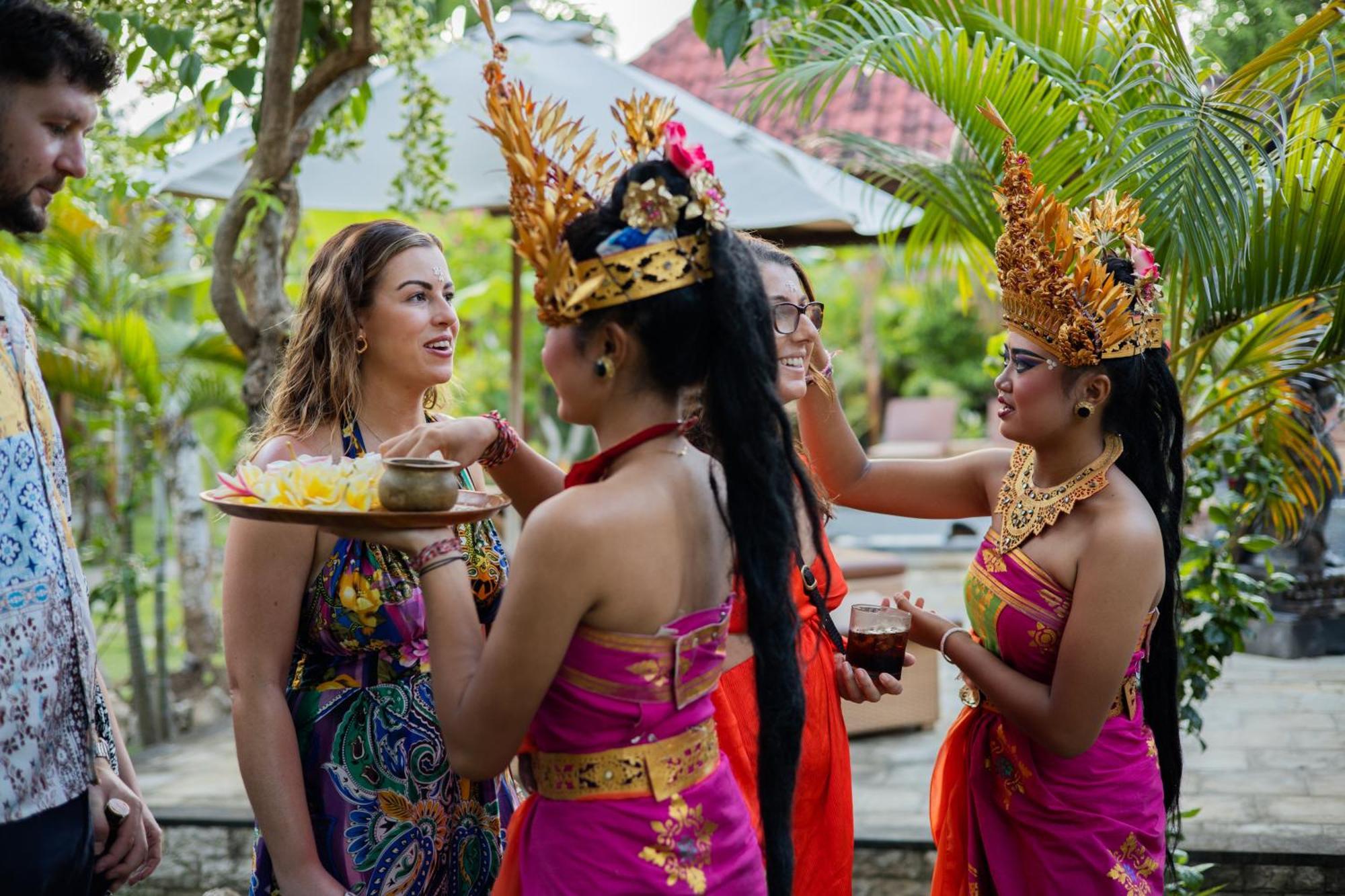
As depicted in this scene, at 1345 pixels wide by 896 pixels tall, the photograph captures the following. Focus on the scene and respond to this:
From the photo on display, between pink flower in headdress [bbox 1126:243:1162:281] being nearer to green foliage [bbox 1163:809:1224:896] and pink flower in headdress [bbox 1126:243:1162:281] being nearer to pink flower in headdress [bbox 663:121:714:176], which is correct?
pink flower in headdress [bbox 663:121:714:176]

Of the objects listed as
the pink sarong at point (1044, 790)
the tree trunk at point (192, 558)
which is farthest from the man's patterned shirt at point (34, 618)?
the tree trunk at point (192, 558)

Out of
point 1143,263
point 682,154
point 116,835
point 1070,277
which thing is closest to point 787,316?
point 1070,277

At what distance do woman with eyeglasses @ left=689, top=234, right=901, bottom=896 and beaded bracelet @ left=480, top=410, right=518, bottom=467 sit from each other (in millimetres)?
425

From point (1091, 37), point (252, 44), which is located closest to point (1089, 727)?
point (1091, 37)

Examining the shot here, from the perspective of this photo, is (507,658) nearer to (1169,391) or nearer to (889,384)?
(1169,391)

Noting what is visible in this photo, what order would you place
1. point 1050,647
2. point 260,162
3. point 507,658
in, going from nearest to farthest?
point 507,658, point 1050,647, point 260,162

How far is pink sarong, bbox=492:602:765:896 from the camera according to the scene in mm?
1758

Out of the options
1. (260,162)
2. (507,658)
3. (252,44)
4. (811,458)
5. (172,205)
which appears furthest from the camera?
(172,205)

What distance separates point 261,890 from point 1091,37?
328 centimetres

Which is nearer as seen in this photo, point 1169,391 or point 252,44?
point 1169,391

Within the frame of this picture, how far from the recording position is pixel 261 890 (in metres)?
2.28

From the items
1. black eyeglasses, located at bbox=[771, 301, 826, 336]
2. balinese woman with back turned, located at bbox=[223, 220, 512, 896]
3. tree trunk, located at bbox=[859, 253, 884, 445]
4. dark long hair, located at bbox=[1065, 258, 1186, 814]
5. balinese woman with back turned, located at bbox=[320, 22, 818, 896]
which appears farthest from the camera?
tree trunk, located at bbox=[859, 253, 884, 445]

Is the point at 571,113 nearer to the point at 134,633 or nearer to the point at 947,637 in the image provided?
the point at 947,637

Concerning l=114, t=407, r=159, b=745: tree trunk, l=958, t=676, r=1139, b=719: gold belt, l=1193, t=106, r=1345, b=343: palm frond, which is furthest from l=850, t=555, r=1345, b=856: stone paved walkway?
l=114, t=407, r=159, b=745: tree trunk
